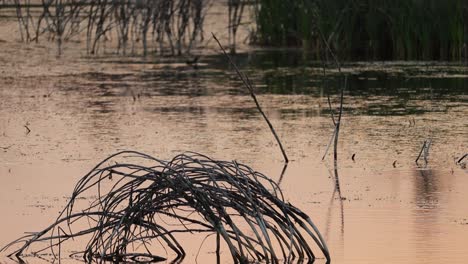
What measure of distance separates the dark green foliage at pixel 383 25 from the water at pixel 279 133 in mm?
440

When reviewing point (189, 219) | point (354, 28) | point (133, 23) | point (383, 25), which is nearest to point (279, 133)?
point (189, 219)

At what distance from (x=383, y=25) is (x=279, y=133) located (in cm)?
642

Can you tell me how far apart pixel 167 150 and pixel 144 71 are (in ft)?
19.7

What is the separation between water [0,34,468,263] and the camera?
20.4 feet

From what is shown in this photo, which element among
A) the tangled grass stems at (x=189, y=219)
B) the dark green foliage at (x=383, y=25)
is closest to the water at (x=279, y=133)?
the tangled grass stems at (x=189, y=219)

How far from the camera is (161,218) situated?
621 cm

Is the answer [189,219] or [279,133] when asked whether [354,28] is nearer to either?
[279,133]

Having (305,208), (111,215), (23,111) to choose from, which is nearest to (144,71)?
(23,111)

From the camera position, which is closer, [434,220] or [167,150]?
[434,220]

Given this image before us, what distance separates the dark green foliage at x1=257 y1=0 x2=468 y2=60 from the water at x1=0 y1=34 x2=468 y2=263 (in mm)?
440

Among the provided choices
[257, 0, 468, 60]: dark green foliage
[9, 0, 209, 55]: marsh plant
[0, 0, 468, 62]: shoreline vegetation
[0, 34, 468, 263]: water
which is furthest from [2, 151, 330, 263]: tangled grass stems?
[9, 0, 209, 55]: marsh plant

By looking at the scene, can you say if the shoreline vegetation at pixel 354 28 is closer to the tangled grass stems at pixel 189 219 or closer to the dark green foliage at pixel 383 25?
the dark green foliage at pixel 383 25

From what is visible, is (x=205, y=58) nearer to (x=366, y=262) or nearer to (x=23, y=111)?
(x=23, y=111)

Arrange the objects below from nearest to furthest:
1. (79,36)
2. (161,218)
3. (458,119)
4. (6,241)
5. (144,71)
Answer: (6,241) → (161,218) → (458,119) → (144,71) → (79,36)
